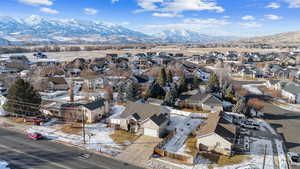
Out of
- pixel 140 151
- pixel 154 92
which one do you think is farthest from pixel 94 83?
pixel 140 151

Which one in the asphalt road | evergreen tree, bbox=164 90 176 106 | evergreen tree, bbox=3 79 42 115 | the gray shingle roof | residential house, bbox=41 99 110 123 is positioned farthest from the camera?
the gray shingle roof

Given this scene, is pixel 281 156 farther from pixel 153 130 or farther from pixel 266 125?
pixel 153 130

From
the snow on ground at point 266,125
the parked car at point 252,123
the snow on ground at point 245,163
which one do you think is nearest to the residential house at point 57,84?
the snow on ground at point 245,163

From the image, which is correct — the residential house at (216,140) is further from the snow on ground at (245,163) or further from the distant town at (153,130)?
the snow on ground at (245,163)

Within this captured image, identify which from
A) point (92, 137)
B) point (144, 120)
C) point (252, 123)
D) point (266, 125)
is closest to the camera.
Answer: point (92, 137)

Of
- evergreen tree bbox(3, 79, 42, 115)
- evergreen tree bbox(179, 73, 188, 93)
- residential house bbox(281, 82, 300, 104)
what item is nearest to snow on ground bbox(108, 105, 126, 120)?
evergreen tree bbox(3, 79, 42, 115)

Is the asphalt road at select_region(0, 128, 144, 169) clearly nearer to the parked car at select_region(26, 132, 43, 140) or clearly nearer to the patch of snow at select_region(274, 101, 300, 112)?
the parked car at select_region(26, 132, 43, 140)
